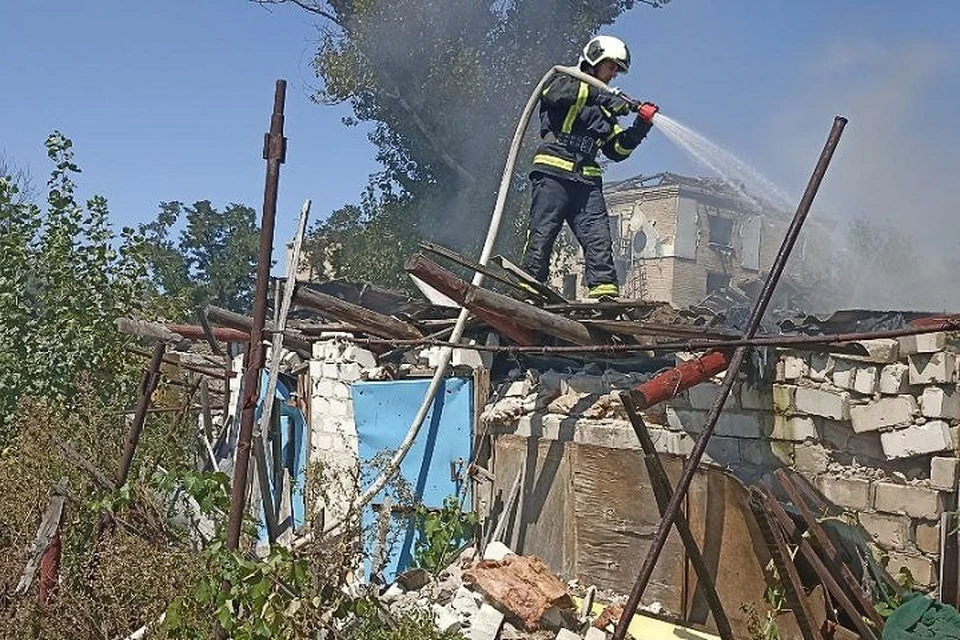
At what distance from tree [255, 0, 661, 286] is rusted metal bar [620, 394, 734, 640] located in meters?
13.1

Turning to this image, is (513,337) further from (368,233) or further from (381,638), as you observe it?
(368,233)

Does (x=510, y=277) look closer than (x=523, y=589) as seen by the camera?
No

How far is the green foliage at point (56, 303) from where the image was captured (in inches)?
323

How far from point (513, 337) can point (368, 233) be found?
12.9 meters

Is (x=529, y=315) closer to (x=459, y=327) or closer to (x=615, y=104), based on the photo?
(x=459, y=327)

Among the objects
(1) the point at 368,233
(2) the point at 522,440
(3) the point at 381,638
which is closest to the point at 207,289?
(1) the point at 368,233

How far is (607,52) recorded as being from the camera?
289 inches

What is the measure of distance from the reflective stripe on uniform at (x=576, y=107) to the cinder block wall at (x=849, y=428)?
2.03m

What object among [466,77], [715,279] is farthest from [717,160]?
[715,279]

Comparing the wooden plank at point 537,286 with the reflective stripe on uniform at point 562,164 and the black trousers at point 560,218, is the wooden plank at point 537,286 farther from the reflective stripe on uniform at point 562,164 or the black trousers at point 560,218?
the reflective stripe on uniform at point 562,164

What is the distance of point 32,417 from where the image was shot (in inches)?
289

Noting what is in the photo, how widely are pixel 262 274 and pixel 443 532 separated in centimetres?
285

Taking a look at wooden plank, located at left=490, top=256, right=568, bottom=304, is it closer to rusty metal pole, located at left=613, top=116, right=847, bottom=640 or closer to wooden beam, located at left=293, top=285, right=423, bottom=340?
wooden beam, located at left=293, top=285, right=423, bottom=340

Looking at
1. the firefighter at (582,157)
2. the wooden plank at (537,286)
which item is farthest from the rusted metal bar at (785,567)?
the firefighter at (582,157)
